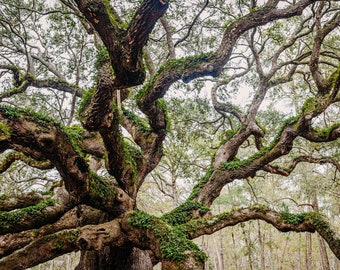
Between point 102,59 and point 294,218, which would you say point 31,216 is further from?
point 294,218

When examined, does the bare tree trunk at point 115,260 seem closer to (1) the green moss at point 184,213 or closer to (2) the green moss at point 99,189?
(1) the green moss at point 184,213

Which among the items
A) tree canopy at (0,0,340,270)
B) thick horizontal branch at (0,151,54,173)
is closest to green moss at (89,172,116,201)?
tree canopy at (0,0,340,270)

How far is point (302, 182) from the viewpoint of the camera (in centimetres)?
1661

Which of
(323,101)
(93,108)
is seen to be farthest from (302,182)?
(93,108)

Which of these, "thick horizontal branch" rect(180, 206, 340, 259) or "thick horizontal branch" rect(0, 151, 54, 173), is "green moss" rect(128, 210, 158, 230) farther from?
"thick horizontal branch" rect(0, 151, 54, 173)

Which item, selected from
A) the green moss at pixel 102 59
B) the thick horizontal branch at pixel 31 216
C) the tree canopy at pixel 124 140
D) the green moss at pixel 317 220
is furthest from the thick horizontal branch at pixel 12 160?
the green moss at pixel 317 220

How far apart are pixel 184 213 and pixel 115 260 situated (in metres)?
1.60

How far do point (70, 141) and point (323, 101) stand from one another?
5.51 metres

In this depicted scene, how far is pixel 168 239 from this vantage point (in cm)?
379

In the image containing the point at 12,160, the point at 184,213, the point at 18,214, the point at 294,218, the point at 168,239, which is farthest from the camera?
the point at 12,160

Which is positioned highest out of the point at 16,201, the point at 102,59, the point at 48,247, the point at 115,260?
the point at 102,59

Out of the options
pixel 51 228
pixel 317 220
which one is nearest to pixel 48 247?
pixel 51 228

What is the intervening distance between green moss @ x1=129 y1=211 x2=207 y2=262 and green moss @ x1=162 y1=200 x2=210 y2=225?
50.8 inches

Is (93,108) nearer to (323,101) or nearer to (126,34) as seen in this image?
(126,34)
